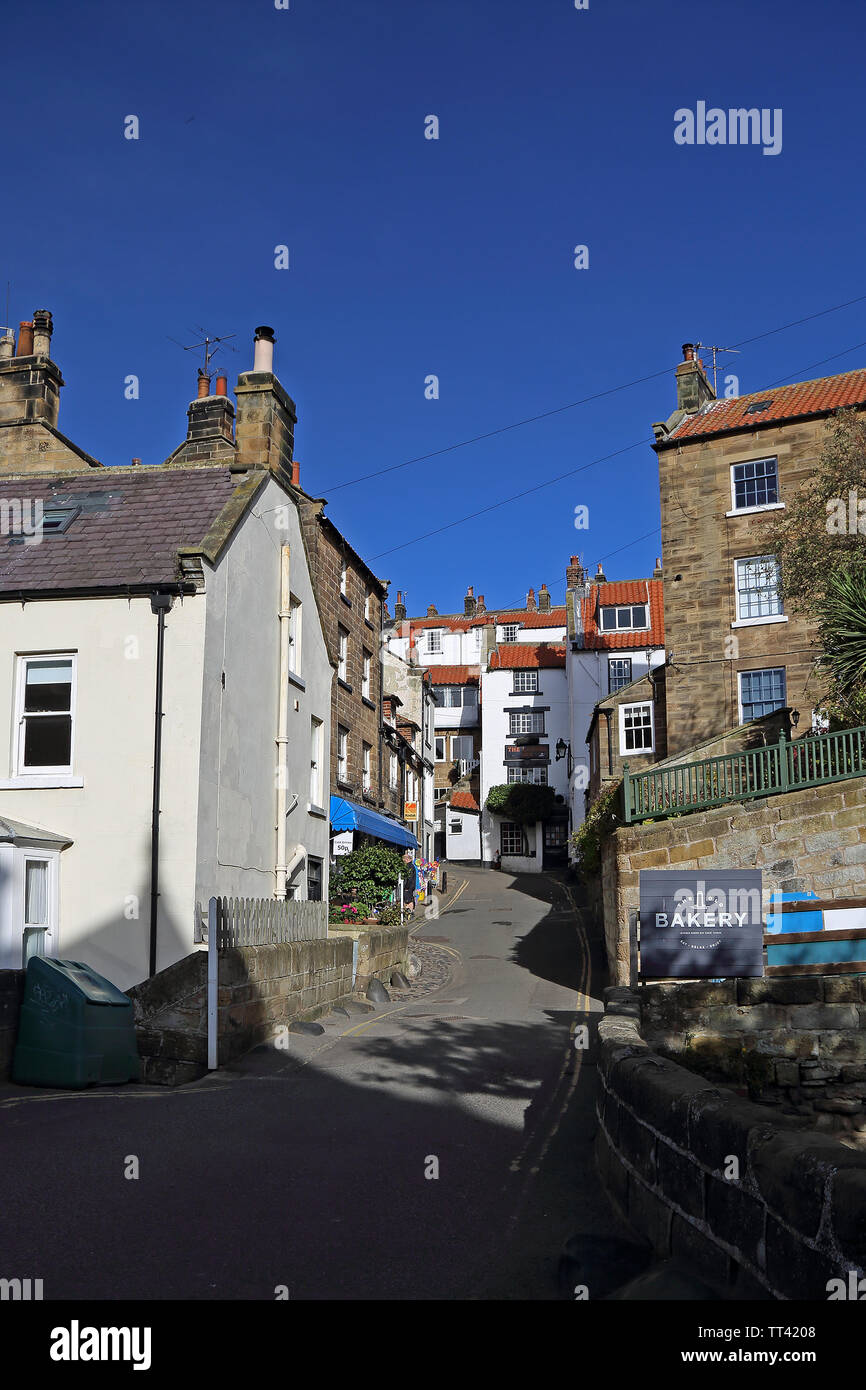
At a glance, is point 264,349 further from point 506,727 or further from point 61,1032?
point 506,727

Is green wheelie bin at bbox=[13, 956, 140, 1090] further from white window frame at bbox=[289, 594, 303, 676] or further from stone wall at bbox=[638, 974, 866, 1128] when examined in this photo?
white window frame at bbox=[289, 594, 303, 676]

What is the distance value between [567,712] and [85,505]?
4009cm

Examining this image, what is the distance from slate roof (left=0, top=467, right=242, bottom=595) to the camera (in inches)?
645

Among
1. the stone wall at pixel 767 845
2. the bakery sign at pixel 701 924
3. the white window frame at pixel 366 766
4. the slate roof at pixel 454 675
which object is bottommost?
the bakery sign at pixel 701 924

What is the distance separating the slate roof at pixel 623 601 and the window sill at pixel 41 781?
3937 cm

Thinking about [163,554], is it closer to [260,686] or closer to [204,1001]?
[260,686]

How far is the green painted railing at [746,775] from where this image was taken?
19.1 m

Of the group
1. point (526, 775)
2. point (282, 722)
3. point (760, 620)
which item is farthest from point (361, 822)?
point (526, 775)

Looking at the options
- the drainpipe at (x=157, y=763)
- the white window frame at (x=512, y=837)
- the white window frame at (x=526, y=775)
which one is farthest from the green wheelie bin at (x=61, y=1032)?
the white window frame at (x=526, y=775)

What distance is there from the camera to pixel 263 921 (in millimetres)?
14797

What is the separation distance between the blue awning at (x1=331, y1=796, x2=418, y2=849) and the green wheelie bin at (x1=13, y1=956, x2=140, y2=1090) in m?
12.5

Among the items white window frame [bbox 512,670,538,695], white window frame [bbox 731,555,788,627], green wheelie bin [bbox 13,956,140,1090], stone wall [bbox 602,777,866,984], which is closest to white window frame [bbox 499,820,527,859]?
white window frame [bbox 512,670,538,695]

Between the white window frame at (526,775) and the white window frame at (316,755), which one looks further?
the white window frame at (526,775)

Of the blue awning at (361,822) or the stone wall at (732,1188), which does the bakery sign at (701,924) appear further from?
the blue awning at (361,822)
